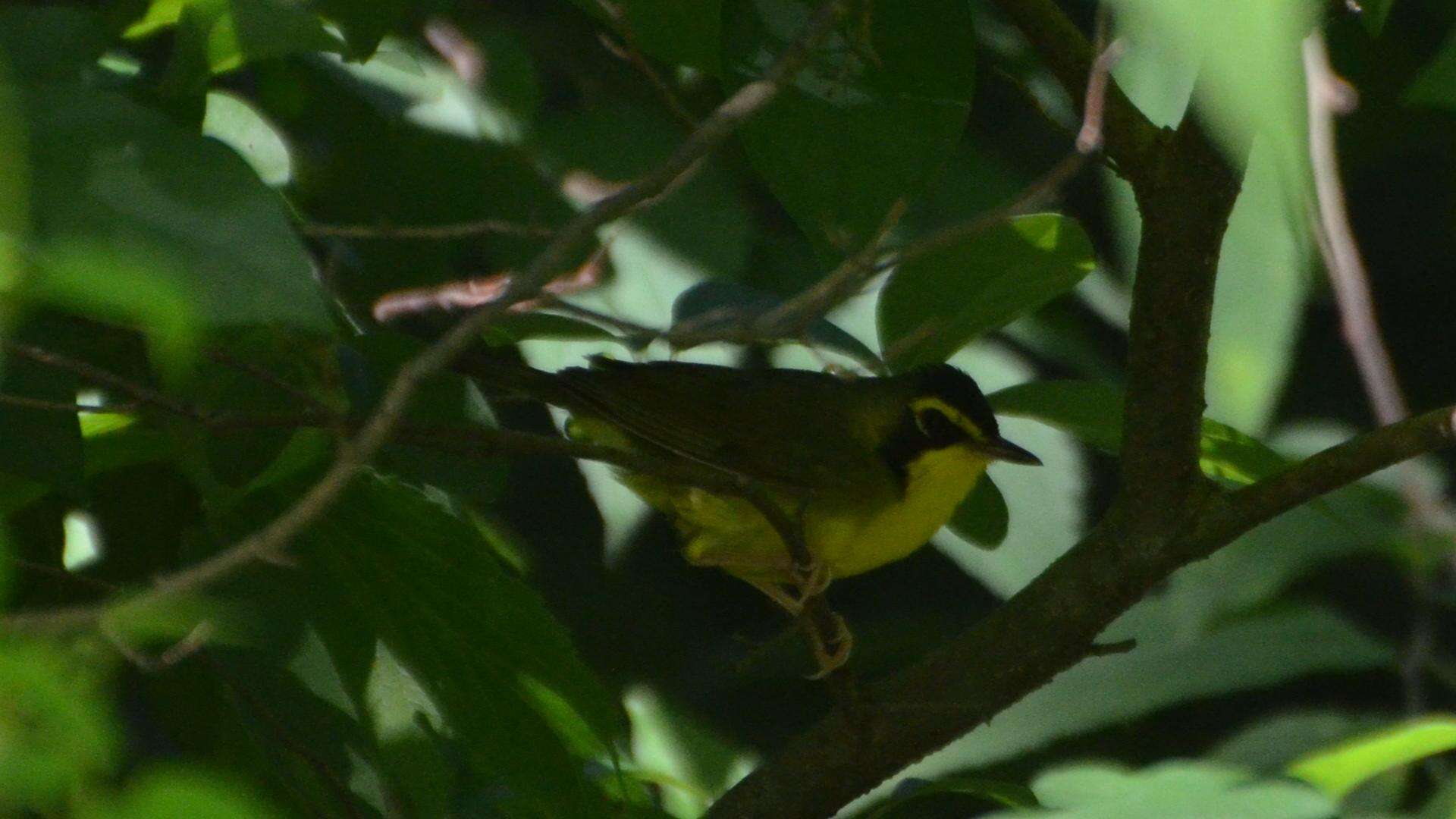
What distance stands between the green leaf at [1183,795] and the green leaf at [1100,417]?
2.81ft

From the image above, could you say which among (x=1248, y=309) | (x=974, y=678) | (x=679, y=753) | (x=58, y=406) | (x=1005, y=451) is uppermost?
(x=1248, y=309)

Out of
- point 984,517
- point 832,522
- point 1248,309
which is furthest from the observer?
point 832,522

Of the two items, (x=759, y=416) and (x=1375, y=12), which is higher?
(x=1375, y=12)

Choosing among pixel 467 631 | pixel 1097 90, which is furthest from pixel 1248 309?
pixel 467 631

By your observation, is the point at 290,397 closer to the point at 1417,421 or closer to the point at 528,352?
the point at 528,352

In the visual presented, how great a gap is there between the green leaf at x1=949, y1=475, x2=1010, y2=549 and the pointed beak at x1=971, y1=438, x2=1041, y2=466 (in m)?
0.38

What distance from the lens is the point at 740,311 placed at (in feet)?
6.54

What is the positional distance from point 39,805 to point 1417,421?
1.41 m

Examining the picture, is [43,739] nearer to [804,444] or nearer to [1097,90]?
[1097,90]

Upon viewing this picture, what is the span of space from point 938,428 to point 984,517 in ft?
4.14

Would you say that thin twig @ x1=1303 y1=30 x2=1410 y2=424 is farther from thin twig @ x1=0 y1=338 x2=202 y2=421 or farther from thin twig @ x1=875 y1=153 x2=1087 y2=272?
thin twig @ x1=0 y1=338 x2=202 y2=421

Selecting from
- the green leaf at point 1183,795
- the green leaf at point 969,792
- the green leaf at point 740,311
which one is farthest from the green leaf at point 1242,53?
the green leaf at point 740,311

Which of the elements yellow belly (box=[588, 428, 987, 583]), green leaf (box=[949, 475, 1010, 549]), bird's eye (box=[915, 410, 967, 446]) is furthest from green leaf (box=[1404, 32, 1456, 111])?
bird's eye (box=[915, 410, 967, 446])

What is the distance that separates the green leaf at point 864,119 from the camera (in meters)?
1.53
